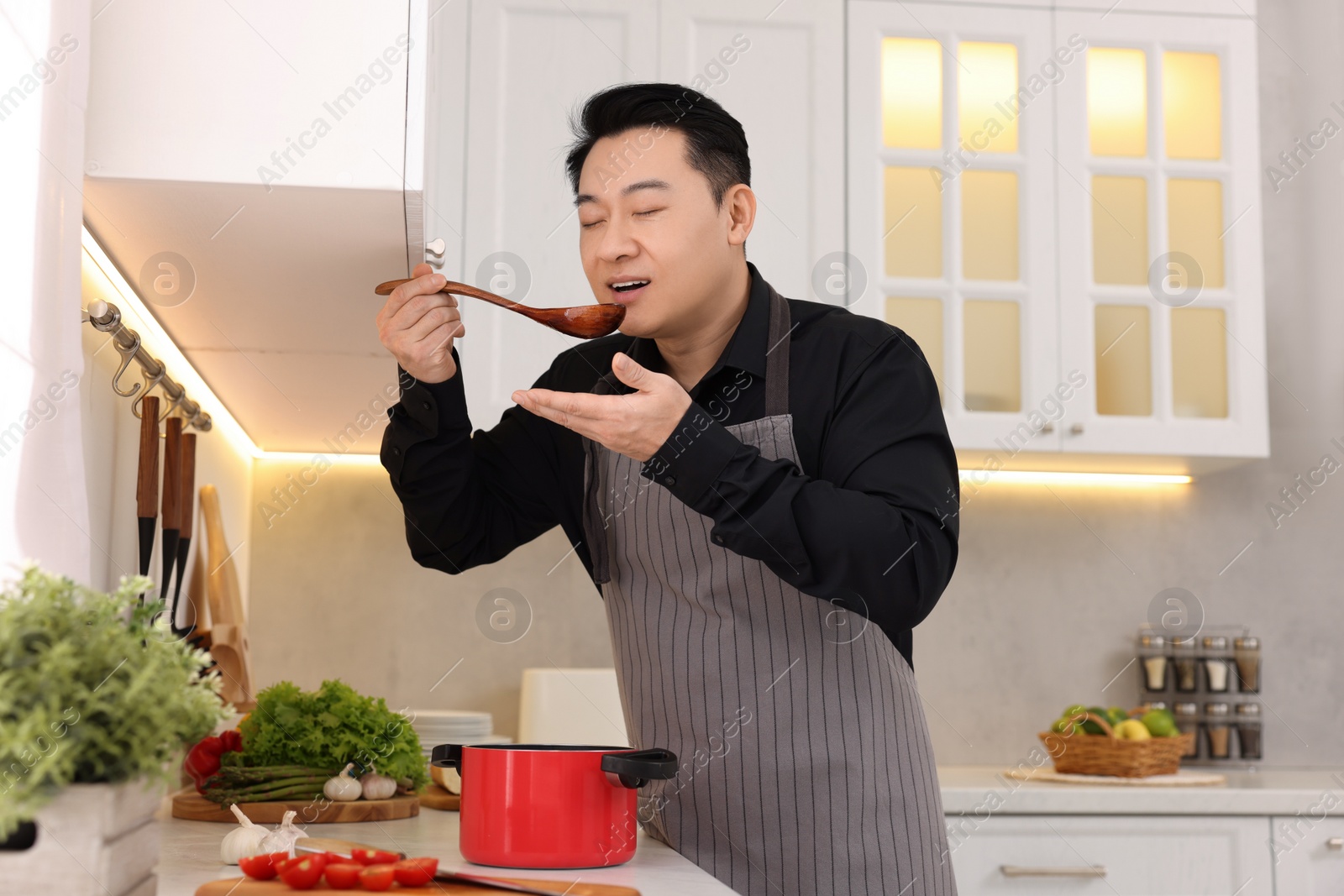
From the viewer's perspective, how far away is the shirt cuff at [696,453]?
1.04 metres

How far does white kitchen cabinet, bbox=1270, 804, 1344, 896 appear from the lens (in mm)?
2109

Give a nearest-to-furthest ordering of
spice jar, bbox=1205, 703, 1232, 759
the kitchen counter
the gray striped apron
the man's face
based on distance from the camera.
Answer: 1. the kitchen counter
2. the gray striped apron
3. the man's face
4. spice jar, bbox=1205, 703, 1232, 759

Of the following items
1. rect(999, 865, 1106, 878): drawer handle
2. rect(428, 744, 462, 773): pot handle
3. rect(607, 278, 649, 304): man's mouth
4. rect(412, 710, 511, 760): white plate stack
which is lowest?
rect(999, 865, 1106, 878): drawer handle

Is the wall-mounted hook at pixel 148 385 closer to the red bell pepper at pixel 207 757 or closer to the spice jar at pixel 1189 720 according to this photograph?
the red bell pepper at pixel 207 757

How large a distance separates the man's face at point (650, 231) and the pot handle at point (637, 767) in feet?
1.63

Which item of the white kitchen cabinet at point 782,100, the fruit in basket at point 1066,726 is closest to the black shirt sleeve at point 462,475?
the white kitchen cabinet at point 782,100

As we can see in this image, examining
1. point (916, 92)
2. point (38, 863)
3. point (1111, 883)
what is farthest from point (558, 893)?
point (916, 92)

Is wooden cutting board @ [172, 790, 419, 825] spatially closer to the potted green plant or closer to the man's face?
the man's face

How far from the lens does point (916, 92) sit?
242cm

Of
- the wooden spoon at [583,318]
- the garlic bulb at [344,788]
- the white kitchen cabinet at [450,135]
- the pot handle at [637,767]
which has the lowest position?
the garlic bulb at [344,788]

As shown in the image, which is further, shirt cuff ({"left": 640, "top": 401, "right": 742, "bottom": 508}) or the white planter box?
shirt cuff ({"left": 640, "top": 401, "right": 742, "bottom": 508})

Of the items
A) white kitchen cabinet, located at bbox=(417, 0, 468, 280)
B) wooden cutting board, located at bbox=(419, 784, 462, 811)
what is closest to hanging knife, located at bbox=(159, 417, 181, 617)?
wooden cutting board, located at bbox=(419, 784, 462, 811)

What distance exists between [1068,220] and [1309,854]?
1.23 meters

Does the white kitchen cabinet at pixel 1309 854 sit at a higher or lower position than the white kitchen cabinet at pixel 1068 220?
lower
